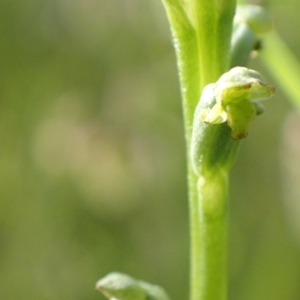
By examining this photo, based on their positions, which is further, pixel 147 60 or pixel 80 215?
pixel 147 60

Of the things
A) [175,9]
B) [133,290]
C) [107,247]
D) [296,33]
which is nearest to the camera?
[175,9]

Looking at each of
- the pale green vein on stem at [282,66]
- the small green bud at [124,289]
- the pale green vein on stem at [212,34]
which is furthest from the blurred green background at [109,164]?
the pale green vein on stem at [212,34]

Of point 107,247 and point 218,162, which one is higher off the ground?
point 218,162

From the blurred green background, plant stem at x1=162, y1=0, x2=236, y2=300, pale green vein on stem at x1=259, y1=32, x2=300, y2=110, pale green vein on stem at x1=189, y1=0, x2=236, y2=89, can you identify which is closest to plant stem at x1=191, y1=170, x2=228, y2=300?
plant stem at x1=162, y1=0, x2=236, y2=300

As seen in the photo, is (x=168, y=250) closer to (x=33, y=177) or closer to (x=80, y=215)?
(x=80, y=215)

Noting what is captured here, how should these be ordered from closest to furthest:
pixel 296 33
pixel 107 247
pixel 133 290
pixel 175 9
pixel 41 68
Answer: pixel 175 9 < pixel 133 290 < pixel 107 247 < pixel 41 68 < pixel 296 33

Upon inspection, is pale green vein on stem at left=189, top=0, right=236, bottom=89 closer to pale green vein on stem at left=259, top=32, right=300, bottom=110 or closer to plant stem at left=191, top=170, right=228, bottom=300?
plant stem at left=191, top=170, right=228, bottom=300

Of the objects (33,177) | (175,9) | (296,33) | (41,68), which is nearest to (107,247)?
(33,177)

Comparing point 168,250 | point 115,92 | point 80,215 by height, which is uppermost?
point 115,92
